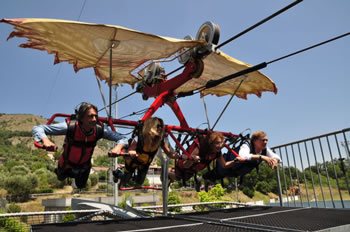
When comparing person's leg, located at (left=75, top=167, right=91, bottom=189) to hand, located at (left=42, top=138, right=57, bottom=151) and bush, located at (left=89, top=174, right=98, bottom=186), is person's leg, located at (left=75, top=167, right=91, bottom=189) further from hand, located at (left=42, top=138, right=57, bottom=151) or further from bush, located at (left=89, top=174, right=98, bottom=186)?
bush, located at (left=89, top=174, right=98, bottom=186)

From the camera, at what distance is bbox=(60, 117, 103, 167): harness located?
3859 millimetres

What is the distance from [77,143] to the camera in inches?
154

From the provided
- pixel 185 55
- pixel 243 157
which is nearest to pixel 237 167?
pixel 243 157

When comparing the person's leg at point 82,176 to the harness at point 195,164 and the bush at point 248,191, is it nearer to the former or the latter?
the harness at point 195,164

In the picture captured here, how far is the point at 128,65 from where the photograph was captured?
6.68 meters

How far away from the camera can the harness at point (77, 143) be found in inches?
152

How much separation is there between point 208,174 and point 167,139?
120cm

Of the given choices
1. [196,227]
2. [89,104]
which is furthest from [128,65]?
[196,227]

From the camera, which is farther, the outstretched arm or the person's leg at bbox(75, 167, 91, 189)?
the outstretched arm

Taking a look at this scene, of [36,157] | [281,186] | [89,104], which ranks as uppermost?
[36,157]


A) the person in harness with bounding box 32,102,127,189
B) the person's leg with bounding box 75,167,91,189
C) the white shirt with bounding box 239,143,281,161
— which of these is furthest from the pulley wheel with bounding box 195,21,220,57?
the person's leg with bounding box 75,167,91,189

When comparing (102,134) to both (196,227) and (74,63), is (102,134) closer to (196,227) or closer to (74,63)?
(196,227)

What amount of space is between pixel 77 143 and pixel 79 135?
0.12 metres

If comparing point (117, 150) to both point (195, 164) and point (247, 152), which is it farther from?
point (247, 152)
